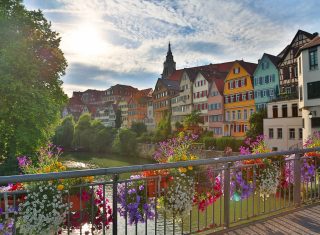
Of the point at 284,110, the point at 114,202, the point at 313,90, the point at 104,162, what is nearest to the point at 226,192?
the point at 114,202

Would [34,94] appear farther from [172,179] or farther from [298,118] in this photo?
[298,118]

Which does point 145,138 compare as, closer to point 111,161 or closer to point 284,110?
point 111,161

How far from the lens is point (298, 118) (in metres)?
37.3

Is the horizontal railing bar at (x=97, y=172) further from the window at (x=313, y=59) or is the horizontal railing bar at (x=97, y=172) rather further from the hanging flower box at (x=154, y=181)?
the window at (x=313, y=59)

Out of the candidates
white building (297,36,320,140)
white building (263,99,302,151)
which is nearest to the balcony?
white building (297,36,320,140)

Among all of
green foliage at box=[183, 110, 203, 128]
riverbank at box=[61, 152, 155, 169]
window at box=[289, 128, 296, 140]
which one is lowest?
riverbank at box=[61, 152, 155, 169]

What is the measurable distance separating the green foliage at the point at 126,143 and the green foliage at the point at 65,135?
14.3 metres

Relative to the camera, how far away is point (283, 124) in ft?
128

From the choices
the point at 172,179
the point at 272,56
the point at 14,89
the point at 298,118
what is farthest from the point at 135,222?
the point at 272,56

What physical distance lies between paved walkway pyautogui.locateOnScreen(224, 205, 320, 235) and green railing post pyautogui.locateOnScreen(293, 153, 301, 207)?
34 cm

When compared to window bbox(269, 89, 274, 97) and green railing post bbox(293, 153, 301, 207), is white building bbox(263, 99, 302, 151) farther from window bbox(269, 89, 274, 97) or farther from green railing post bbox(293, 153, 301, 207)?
green railing post bbox(293, 153, 301, 207)

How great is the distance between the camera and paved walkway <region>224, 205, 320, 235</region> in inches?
194

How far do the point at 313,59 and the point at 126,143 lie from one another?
117ft

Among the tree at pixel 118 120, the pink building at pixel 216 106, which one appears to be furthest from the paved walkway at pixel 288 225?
the tree at pixel 118 120
